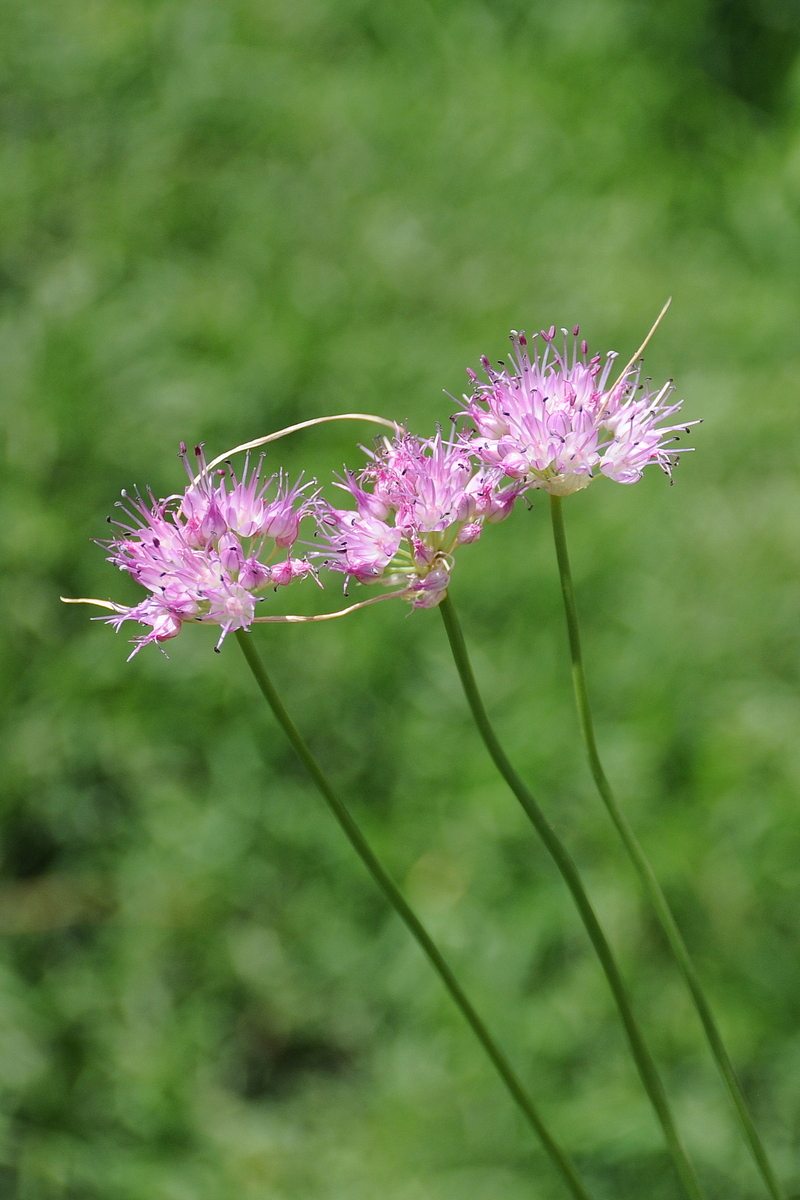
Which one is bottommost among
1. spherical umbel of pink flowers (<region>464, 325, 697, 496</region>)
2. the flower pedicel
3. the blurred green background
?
the flower pedicel

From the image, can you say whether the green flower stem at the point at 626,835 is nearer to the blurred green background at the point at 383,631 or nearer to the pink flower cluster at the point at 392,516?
the pink flower cluster at the point at 392,516

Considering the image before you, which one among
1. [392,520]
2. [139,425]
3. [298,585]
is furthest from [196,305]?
[392,520]

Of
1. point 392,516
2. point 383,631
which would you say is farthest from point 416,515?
point 383,631

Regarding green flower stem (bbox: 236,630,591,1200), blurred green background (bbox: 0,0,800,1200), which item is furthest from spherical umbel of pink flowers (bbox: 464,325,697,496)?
blurred green background (bbox: 0,0,800,1200)

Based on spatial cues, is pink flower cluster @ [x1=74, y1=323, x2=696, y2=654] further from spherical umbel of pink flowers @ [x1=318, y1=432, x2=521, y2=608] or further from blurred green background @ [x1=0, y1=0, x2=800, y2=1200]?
blurred green background @ [x1=0, y1=0, x2=800, y2=1200]

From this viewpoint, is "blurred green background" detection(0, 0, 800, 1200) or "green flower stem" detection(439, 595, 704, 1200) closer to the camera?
"green flower stem" detection(439, 595, 704, 1200)

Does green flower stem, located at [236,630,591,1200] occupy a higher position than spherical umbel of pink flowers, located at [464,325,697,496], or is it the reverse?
spherical umbel of pink flowers, located at [464,325,697,496]

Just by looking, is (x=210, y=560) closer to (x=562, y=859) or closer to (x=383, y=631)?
(x=562, y=859)
